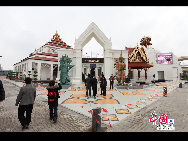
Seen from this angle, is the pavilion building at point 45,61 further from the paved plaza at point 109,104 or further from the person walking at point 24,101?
the person walking at point 24,101

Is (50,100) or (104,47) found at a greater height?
(104,47)

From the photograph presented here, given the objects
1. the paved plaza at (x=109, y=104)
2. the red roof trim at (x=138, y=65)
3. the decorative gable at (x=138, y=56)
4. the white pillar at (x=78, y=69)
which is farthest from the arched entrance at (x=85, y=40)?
the paved plaza at (x=109, y=104)

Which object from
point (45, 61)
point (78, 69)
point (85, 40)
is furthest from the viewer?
point (45, 61)

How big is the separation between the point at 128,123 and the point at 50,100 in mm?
3055

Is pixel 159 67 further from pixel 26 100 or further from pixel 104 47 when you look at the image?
pixel 26 100

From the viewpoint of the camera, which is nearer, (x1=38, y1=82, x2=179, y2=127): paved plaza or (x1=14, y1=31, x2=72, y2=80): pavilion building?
(x1=38, y1=82, x2=179, y2=127): paved plaza

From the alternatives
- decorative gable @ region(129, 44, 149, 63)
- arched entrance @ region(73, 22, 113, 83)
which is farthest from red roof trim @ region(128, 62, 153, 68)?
arched entrance @ region(73, 22, 113, 83)

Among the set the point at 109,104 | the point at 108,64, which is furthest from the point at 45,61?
the point at 109,104

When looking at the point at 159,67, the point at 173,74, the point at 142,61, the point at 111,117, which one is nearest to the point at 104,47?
the point at 142,61

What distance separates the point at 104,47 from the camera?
19594 millimetres

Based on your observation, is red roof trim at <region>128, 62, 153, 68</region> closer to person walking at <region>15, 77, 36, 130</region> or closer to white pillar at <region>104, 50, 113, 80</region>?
white pillar at <region>104, 50, 113, 80</region>

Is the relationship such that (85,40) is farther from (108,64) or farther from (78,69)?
(108,64)
